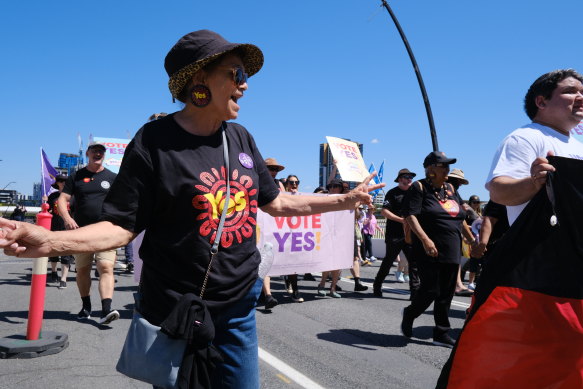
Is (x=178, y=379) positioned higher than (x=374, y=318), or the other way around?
(x=178, y=379)

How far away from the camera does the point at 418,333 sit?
225 inches

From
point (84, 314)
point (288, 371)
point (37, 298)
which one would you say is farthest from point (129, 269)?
point (288, 371)

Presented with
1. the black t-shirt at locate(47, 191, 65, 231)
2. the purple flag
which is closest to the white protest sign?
the black t-shirt at locate(47, 191, 65, 231)

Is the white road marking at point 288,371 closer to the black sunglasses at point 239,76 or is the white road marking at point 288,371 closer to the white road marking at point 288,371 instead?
the white road marking at point 288,371

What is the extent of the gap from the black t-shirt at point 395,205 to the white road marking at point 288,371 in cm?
447

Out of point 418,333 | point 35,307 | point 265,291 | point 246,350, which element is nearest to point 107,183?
point 35,307

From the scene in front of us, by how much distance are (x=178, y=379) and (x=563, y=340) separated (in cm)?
155

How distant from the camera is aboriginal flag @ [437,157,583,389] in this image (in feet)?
6.64

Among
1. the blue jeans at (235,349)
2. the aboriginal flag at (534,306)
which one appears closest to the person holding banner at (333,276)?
the aboriginal flag at (534,306)

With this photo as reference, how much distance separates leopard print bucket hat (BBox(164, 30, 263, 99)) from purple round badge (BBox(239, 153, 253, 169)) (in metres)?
0.38

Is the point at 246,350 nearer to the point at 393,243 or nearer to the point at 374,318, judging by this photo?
the point at 374,318

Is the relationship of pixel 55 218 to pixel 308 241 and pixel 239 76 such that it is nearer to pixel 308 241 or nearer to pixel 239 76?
pixel 308 241

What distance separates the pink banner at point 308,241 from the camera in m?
7.64

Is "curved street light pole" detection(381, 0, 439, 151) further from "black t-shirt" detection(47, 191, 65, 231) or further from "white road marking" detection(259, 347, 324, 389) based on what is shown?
"white road marking" detection(259, 347, 324, 389)
